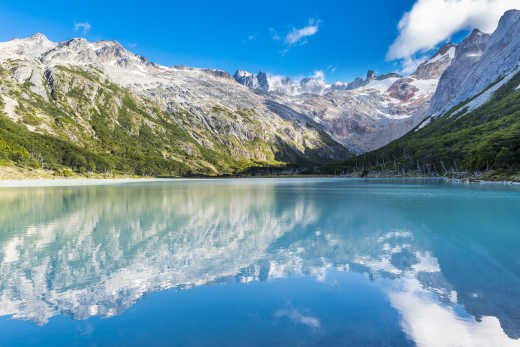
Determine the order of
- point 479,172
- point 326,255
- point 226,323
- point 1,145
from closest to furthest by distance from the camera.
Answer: point 226,323
point 326,255
point 479,172
point 1,145

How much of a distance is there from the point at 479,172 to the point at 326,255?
138m

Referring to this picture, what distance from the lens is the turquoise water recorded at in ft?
32.9

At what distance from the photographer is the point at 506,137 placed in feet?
478

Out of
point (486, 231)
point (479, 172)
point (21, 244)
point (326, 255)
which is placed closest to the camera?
point (326, 255)

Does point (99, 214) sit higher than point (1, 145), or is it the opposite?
point (1, 145)

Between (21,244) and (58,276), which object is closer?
(58,276)

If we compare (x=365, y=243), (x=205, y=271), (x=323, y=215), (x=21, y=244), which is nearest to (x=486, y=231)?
(x=365, y=243)

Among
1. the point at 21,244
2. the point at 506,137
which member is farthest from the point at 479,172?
the point at 21,244

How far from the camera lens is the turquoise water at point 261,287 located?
1002cm

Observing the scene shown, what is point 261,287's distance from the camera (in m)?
14.4

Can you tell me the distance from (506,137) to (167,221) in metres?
169

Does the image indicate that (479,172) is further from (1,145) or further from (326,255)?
(1,145)

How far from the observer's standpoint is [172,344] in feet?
30.9

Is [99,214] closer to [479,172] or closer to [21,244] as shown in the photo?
[21,244]
